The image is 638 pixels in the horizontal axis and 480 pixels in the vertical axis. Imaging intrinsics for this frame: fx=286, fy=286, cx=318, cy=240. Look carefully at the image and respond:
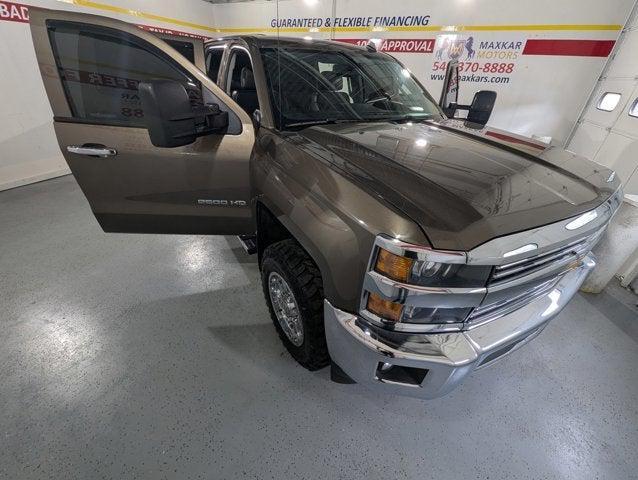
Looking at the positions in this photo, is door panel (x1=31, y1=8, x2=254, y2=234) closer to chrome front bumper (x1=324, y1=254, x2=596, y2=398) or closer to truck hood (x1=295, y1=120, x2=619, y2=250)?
truck hood (x1=295, y1=120, x2=619, y2=250)

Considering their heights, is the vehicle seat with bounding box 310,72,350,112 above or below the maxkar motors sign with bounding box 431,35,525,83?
below

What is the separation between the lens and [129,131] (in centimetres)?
161

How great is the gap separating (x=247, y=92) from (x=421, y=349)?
6.22ft

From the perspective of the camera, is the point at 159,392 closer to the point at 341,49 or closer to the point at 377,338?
the point at 377,338

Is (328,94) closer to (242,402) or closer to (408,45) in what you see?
(242,402)

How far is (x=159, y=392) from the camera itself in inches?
58.7

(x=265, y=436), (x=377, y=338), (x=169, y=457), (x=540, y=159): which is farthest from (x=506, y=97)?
(x=169, y=457)

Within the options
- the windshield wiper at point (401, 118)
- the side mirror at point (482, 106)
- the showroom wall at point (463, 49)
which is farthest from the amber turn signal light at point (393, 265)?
the showroom wall at point (463, 49)

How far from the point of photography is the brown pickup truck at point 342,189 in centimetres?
92

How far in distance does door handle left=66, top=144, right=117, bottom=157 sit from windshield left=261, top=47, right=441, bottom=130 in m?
0.99

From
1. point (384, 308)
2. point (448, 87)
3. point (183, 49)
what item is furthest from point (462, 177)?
point (183, 49)

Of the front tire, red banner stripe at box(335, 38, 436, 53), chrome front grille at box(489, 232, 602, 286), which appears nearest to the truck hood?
chrome front grille at box(489, 232, 602, 286)

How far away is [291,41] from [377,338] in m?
1.93

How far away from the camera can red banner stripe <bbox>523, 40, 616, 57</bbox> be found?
379 cm
